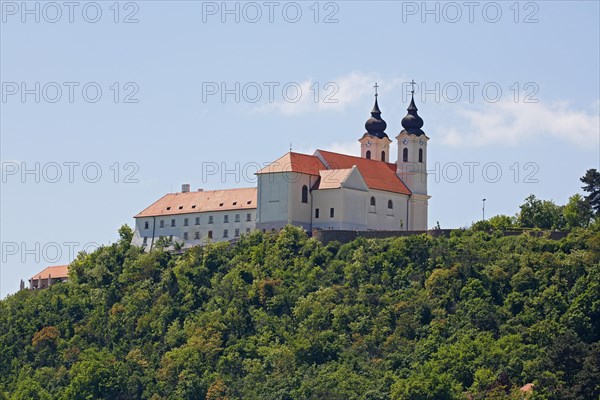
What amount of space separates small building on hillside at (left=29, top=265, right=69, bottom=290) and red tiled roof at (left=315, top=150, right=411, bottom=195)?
76.1 feet

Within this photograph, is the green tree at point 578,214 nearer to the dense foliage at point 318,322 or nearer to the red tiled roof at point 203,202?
the dense foliage at point 318,322

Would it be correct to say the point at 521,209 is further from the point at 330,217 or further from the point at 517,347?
the point at 517,347

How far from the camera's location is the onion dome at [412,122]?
421ft

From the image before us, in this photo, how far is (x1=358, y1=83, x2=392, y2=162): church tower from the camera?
427ft

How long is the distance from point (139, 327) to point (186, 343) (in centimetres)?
514

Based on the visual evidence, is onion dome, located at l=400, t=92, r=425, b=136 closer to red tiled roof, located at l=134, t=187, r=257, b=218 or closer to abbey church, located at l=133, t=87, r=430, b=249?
abbey church, located at l=133, t=87, r=430, b=249

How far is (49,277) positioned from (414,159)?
Result: 29.4 m

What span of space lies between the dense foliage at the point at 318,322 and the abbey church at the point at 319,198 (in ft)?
10.5

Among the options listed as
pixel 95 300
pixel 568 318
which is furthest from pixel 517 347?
pixel 95 300

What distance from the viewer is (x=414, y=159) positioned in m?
128

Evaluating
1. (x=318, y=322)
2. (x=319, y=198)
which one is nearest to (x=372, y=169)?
(x=319, y=198)

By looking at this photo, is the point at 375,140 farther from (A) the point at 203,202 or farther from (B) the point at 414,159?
(A) the point at 203,202

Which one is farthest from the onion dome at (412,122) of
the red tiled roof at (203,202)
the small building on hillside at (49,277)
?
the small building on hillside at (49,277)

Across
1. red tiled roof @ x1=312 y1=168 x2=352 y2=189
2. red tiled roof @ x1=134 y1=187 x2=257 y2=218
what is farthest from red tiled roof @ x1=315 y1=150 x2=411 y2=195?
red tiled roof @ x1=134 y1=187 x2=257 y2=218
